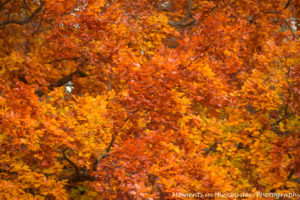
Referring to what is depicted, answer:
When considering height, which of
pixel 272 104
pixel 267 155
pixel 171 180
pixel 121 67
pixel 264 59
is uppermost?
pixel 121 67

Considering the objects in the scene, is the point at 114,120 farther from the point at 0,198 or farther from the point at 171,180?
the point at 0,198

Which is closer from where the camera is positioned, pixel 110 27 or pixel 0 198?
pixel 0 198

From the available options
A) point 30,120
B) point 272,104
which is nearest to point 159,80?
point 30,120

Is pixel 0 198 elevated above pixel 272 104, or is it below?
below

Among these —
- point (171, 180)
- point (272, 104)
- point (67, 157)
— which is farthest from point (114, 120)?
point (272, 104)

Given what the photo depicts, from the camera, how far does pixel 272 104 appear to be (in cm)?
525

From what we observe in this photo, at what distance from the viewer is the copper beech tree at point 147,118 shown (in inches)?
160

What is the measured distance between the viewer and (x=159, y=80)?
13.1 feet

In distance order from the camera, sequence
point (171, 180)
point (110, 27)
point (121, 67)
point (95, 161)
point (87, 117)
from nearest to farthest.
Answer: point (171, 180)
point (121, 67)
point (87, 117)
point (95, 161)
point (110, 27)

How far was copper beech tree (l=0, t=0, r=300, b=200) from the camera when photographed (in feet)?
13.3

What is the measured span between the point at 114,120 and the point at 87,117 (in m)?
0.66

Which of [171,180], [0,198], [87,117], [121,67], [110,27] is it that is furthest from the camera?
[110,27]

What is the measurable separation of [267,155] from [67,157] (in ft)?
11.9

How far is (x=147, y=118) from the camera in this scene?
13.9 feet
